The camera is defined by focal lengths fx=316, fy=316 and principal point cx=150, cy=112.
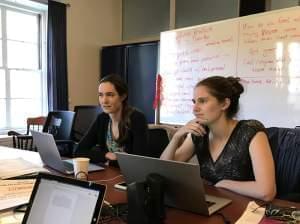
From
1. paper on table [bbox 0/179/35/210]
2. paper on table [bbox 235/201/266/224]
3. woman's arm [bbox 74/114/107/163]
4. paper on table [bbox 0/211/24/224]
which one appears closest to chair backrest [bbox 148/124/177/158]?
woman's arm [bbox 74/114/107/163]

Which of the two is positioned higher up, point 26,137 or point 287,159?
point 287,159

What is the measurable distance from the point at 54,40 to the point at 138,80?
3.96 feet

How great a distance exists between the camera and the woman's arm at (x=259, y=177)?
1251mm

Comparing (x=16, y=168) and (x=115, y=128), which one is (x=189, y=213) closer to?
(x=16, y=168)

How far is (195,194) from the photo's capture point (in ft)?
3.29

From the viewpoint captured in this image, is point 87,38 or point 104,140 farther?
point 87,38

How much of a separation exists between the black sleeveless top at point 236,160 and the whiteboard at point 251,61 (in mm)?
1094

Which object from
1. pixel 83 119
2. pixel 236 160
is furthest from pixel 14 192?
pixel 83 119

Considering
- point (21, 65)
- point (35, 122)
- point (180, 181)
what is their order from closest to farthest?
point (180, 181) → point (35, 122) → point (21, 65)

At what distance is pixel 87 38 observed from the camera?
181 inches

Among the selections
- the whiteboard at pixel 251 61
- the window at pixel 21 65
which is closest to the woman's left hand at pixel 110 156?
the whiteboard at pixel 251 61

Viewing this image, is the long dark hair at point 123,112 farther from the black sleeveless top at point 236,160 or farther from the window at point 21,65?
the window at point 21,65

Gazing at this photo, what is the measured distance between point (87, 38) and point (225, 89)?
11.2 ft

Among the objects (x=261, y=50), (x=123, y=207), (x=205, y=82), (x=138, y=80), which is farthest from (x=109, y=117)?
(x=138, y=80)
